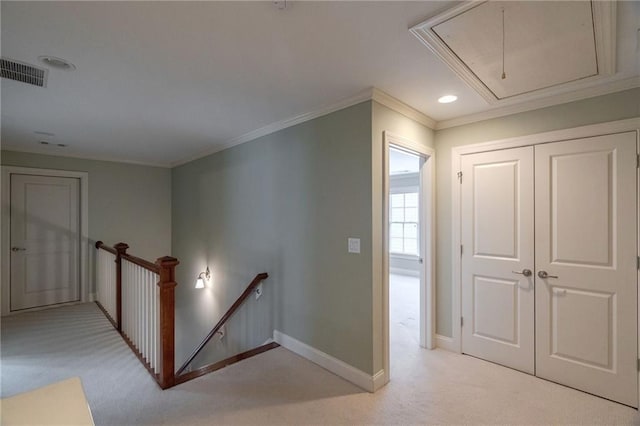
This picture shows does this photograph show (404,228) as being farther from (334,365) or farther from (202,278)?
(334,365)

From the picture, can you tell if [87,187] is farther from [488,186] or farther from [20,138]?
[488,186]

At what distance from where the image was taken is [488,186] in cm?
282

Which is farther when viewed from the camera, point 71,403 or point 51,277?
point 51,277

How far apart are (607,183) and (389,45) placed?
6.68 ft

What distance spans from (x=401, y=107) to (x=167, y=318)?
2.73 meters

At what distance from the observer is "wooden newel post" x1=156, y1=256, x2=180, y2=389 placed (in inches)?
91.0

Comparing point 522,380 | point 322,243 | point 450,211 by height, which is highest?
point 450,211

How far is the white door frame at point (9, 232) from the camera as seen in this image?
165 inches

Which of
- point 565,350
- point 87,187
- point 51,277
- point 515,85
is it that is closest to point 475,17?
point 515,85

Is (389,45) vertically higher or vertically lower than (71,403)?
higher

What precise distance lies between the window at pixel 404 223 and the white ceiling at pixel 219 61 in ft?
14.7

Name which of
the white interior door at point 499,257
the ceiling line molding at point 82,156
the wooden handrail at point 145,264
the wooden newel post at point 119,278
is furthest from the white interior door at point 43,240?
the white interior door at point 499,257

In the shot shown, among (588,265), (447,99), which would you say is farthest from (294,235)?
(588,265)

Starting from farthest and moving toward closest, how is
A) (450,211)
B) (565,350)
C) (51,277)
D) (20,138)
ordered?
1. (51,277)
2. (20,138)
3. (450,211)
4. (565,350)
